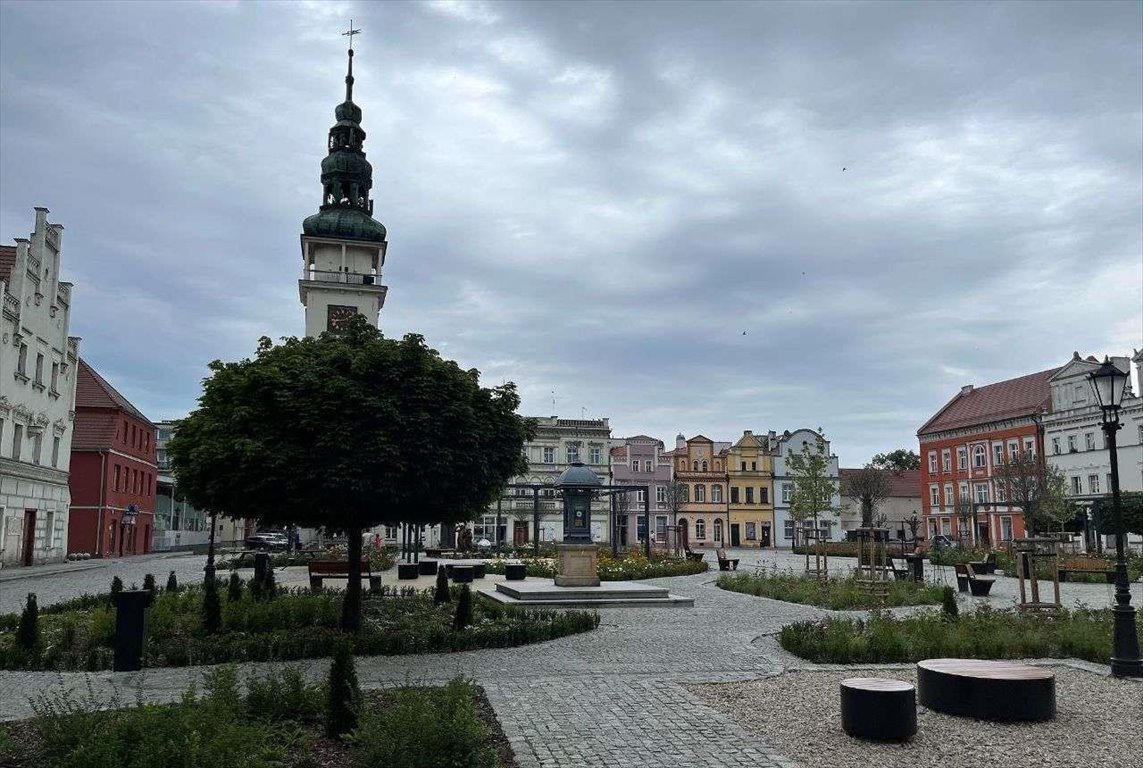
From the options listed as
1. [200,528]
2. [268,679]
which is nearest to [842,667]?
[268,679]

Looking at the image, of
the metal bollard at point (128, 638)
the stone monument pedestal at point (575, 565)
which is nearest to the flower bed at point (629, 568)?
the stone monument pedestal at point (575, 565)

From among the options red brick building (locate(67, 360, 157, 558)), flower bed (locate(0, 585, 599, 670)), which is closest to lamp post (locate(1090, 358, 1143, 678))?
flower bed (locate(0, 585, 599, 670))

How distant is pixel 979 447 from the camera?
229 feet

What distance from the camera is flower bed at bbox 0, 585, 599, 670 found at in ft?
40.5

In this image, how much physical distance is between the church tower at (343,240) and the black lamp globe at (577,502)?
98.6 ft

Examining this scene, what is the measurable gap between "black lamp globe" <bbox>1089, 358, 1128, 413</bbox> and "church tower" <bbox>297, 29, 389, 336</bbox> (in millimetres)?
44350

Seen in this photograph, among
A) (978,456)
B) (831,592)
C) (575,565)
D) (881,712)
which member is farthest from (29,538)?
(978,456)

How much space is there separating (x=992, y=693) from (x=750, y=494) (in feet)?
237

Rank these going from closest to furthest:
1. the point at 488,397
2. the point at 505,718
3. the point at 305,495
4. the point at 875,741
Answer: the point at 875,741
the point at 505,718
the point at 305,495
the point at 488,397

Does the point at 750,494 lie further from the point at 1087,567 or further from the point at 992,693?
the point at 992,693

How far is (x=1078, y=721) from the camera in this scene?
916cm

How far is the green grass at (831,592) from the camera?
834 inches

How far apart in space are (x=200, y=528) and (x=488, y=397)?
7354cm

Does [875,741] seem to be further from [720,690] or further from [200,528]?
[200,528]
